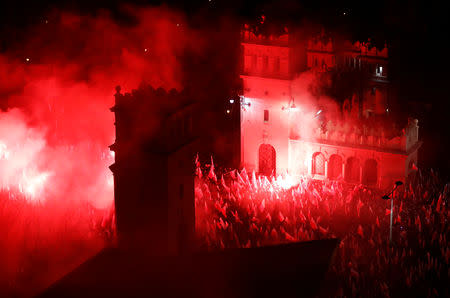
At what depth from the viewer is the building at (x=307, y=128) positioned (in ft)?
95.8

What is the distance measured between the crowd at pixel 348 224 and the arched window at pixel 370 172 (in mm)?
579

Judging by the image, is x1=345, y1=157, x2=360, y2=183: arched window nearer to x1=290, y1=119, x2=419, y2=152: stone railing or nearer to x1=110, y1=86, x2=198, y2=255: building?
x1=290, y1=119, x2=419, y2=152: stone railing

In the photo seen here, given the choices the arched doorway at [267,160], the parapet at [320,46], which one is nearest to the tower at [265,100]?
the arched doorway at [267,160]

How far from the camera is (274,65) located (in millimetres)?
30859

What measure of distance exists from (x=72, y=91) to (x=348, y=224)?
20.7 meters

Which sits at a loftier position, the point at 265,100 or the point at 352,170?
the point at 265,100

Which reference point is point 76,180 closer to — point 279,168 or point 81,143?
point 81,143

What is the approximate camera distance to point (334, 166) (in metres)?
30.7

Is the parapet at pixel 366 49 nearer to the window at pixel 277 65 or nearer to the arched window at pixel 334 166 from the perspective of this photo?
the window at pixel 277 65

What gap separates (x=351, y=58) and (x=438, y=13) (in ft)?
20.4

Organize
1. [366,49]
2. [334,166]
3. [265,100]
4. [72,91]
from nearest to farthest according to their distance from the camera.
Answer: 1. [334,166]
2. [265,100]
3. [366,49]
4. [72,91]

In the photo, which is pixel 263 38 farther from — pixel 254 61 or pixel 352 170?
pixel 352 170

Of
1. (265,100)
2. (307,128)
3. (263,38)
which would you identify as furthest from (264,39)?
(307,128)

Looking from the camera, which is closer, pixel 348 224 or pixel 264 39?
pixel 348 224
